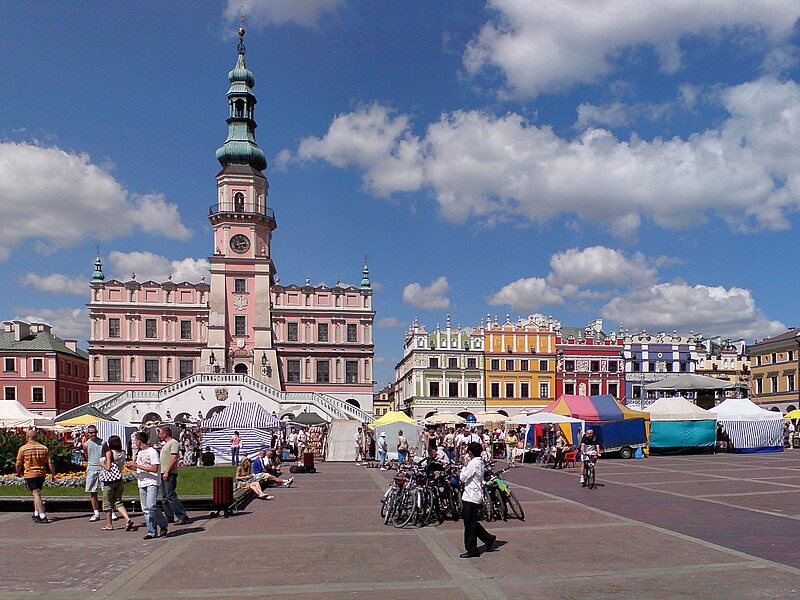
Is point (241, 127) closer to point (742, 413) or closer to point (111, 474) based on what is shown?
point (742, 413)

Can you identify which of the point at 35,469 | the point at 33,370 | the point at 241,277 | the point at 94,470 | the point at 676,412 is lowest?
the point at 676,412

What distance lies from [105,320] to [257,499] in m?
47.2

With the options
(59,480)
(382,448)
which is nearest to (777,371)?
(382,448)

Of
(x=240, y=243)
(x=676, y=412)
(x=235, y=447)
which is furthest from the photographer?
(x=240, y=243)

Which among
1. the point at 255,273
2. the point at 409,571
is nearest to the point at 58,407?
the point at 255,273

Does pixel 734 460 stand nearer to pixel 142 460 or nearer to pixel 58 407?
pixel 142 460

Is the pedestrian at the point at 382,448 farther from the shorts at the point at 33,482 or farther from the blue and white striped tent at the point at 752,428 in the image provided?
the blue and white striped tent at the point at 752,428

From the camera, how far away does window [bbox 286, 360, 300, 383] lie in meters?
64.0

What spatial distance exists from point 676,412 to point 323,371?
3418cm

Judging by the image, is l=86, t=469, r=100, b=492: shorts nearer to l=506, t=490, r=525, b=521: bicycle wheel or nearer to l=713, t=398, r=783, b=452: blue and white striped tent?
l=506, t=490, r=525, b=521: bicycle wheel

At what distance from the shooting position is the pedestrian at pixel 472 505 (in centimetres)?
Result: 1105

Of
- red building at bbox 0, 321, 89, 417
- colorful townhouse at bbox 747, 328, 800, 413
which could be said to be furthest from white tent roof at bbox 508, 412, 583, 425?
red building at bbox 0, 321, 89, 417

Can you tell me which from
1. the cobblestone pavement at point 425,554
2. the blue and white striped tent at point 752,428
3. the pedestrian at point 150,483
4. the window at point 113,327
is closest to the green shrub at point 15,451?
the cobblestone pavement at point 425,554

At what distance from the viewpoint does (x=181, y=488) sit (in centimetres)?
2036
